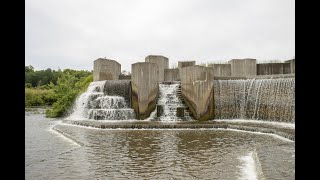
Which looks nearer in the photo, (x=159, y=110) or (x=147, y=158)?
(x=147, y=158)

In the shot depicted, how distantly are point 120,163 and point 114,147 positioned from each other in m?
1.66

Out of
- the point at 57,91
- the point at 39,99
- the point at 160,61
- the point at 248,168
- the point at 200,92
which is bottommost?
the point at 248,168

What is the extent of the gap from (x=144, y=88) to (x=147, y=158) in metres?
8.84

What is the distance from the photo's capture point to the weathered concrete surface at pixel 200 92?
1371 centimetres

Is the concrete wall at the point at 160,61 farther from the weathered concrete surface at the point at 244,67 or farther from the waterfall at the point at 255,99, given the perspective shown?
the waterfall at the point at 255,99

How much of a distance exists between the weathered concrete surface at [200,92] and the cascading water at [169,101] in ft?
1.58

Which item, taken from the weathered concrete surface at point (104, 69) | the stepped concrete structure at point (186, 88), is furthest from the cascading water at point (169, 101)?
the weathered concrete surface at point (104, 69)

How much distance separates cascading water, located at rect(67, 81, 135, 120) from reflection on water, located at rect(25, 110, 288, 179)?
18.1 ft

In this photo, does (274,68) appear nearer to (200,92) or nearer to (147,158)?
(200,92)

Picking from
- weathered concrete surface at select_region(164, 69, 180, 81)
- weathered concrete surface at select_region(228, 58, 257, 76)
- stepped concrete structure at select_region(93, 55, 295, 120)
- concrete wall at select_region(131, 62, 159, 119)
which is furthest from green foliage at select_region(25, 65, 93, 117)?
weathered concrete surface at select_region(228, 58, 257, 76)

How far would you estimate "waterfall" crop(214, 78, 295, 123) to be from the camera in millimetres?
12484

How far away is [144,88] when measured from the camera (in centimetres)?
1447

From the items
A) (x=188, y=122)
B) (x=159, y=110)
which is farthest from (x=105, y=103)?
(x=188, y=122)

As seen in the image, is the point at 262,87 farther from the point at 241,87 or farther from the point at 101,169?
the point at 101,169
